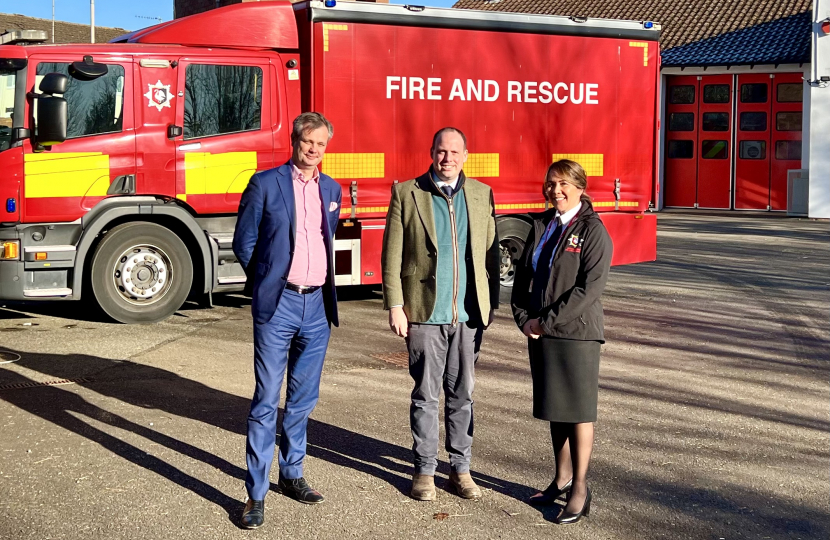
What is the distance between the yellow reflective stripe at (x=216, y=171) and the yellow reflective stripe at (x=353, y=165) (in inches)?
29.9

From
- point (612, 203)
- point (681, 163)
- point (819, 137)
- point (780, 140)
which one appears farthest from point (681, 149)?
point (612, 203)

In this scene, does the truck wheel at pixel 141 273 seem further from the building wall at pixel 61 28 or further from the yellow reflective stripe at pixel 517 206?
the building wall at pixel 61 28

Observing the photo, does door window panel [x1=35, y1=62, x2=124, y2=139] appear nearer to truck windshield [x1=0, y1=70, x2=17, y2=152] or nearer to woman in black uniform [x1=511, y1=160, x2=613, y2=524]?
truck windshield [x1=0, y1=70, x2=17, y2=152]

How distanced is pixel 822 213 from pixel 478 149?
1519 cm

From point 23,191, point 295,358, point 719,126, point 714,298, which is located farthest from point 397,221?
point 719,126

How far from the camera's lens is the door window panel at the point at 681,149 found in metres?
27.4

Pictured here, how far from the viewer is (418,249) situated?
5.32m

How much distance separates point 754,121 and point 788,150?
3.52 ft

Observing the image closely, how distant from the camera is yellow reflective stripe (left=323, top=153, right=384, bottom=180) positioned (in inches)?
428

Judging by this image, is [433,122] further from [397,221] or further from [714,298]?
[397,221]

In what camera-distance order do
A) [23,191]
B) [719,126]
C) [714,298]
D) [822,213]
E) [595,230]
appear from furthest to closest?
[719,126] < [822,213] < [714,298] < [23,191] < [595,230]

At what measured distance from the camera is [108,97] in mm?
10109

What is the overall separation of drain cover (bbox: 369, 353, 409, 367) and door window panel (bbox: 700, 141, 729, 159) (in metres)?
19.6

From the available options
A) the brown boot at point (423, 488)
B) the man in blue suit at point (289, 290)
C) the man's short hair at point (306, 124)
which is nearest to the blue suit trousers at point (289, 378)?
the man in blue suit at point (289, 290)
